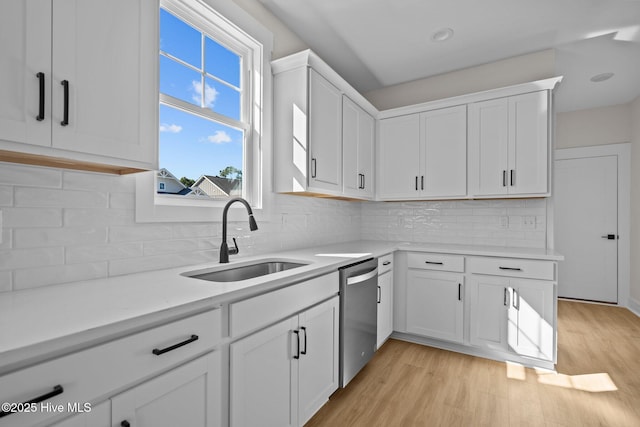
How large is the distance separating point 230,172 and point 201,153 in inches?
10.4

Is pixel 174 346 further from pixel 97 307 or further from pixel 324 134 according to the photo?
pixel 324 134

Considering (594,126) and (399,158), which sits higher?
(594,126)

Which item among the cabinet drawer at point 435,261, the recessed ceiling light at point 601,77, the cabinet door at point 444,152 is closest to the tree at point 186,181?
the cabinet drawer at point 435,261

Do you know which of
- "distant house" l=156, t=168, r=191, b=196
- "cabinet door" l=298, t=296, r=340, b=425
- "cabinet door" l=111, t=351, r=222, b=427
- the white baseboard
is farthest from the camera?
the white baseboard

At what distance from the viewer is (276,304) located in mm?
1431

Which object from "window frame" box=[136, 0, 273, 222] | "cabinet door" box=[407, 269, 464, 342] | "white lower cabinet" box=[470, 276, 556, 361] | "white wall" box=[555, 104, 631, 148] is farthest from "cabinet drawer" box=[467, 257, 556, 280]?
"white wall" box=[555, 104, 631, 148]

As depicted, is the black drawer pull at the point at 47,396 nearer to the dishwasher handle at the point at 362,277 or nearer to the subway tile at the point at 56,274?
the subway tile at the point at 56,274

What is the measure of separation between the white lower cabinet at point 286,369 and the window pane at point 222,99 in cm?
148

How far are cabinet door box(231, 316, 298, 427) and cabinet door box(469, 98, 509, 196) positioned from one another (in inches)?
90.7

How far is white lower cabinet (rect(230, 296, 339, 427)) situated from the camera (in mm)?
1256

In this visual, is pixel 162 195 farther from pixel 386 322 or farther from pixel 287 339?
pixel 386 322

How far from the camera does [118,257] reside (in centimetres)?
145

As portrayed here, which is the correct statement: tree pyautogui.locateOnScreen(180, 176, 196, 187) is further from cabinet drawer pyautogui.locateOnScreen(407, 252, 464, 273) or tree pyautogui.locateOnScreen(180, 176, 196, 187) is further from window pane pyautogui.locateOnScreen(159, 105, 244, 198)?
cabinet drawer pyautogui.locateOnScreen(407, 252, 464, 273)

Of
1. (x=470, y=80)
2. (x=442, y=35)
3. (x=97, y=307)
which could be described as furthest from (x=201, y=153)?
(x=470, y=80)
